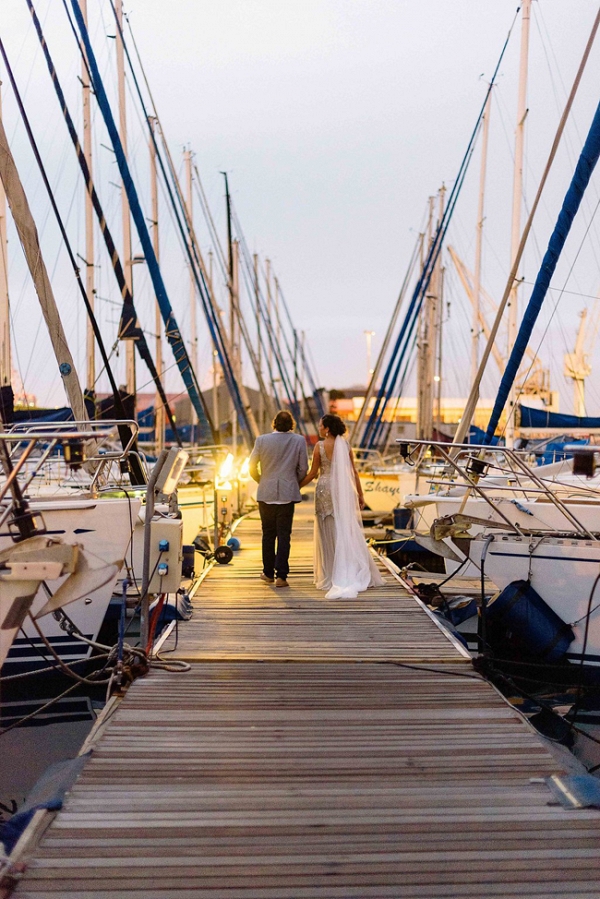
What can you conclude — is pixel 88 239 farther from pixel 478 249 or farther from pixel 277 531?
pixel 478 249

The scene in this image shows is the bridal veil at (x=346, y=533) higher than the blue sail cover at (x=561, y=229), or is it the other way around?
the blue sail cover at (x=561, y=229)

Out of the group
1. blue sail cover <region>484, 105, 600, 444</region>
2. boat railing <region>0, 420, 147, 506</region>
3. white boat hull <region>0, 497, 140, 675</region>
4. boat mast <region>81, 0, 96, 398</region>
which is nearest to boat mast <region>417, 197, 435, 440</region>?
boat mast <region>81, 0, 96, 398</region>

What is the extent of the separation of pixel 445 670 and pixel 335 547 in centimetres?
308

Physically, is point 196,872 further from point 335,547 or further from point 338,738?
point 335,547

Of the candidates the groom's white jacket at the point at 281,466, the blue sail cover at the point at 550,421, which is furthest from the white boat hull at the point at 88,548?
the blue sail cover at the point at 550,421

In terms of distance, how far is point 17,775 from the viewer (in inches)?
245

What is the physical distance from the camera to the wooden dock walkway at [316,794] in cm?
Answer: 313

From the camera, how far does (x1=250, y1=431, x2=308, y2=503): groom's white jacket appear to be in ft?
28.7

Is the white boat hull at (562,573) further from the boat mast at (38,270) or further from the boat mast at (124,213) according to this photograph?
the boat mast at (124,213)

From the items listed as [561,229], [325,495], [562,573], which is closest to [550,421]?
[561,229]

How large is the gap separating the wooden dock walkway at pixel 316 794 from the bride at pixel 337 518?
2492 mm

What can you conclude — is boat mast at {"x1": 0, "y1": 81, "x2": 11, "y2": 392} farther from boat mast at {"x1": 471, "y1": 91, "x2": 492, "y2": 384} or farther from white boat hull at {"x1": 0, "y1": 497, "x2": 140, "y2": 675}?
boat mast at {"x1": 471, "y1": 91, "x2": 492, "y2": 384}

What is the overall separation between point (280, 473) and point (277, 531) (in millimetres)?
694

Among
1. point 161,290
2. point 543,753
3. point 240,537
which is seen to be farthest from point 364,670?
point 161,290
